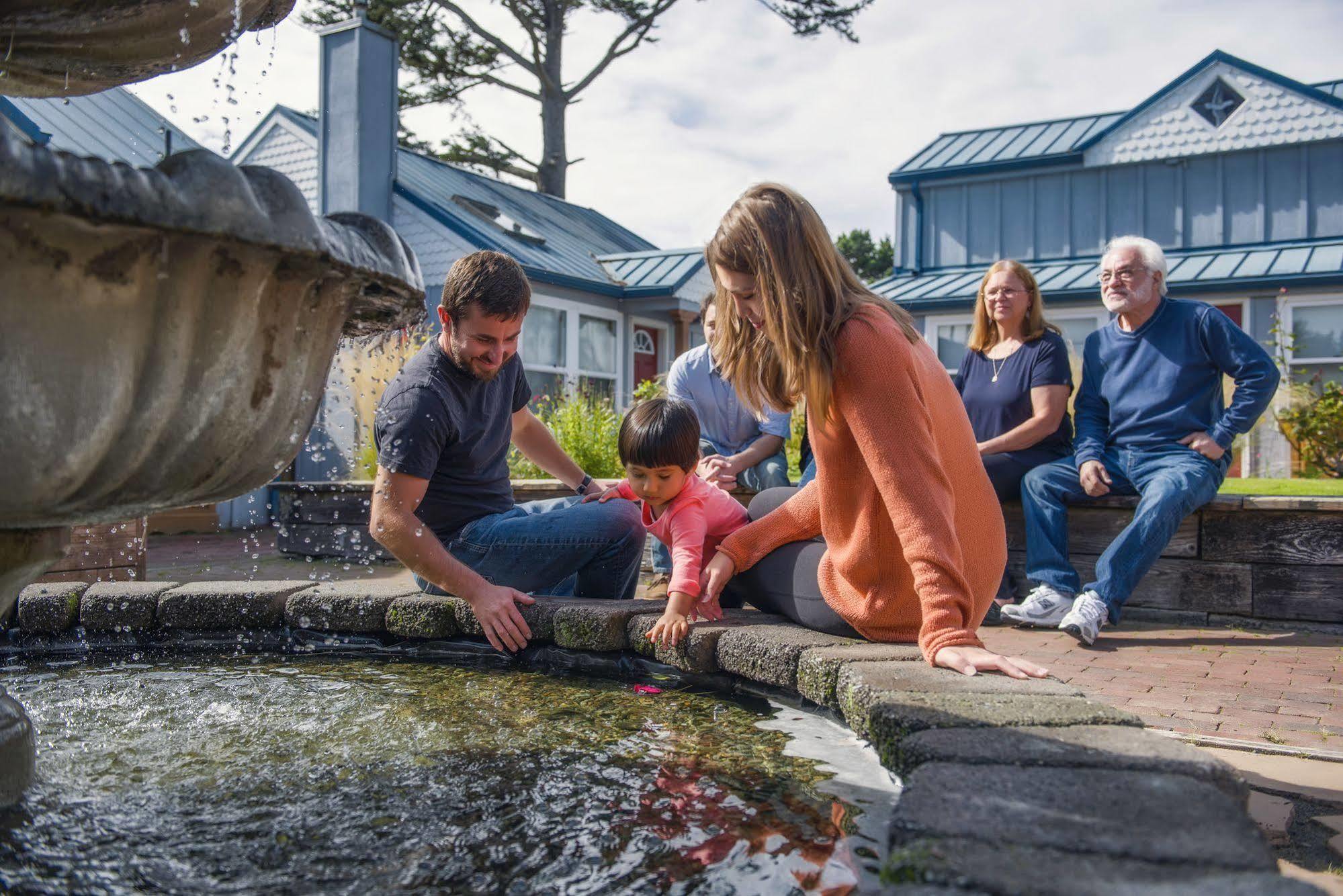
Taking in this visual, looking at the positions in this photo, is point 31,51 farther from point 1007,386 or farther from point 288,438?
point 1007,386

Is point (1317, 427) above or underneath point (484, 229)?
underneath

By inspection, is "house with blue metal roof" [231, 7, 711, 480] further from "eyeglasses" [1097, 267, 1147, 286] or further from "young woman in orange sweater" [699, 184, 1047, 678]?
"young woman in orange sweater" [699, 184, 1047, 678]

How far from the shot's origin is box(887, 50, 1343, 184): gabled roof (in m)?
13.9

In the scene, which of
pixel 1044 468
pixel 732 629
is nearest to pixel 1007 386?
pixel 1044 468

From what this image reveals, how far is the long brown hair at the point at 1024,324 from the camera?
16.9 ft

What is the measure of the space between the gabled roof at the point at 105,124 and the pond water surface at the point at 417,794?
5776 millimetres

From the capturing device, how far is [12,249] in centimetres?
130

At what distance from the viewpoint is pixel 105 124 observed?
8.38 metres

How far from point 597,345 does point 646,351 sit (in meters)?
1.24

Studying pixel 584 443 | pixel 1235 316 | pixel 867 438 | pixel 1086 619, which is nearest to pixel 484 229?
pixel 584 443

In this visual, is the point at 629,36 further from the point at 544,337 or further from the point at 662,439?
the point at 662,439

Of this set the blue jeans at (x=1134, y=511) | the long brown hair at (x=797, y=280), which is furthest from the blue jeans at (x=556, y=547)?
the blue jeans at (x=1134, y=511)

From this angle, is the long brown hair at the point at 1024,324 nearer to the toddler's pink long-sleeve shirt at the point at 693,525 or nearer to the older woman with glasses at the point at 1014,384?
the older woman with glasses at the point at 1014,384

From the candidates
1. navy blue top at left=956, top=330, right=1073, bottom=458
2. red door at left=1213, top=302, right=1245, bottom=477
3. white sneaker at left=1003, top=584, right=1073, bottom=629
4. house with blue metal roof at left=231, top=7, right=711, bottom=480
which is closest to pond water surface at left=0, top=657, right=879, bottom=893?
white sneaker at left=1003, top=584, right=1073, bottom=629
